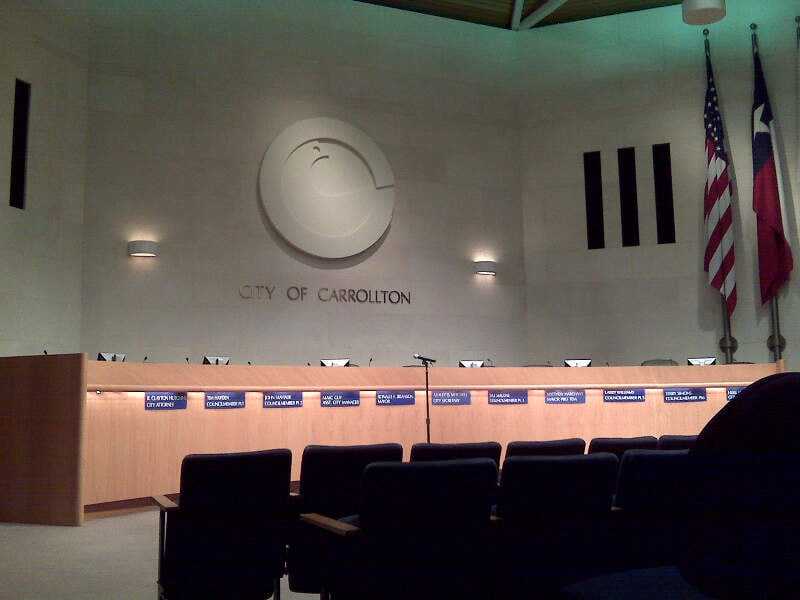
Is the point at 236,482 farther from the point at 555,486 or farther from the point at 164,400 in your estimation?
the point at 164,400

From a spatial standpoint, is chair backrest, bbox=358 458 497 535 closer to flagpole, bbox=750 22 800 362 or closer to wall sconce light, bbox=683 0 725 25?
wall sconce light, bbox=683 0 725 25

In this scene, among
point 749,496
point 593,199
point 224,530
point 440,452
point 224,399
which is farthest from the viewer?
point 593,199

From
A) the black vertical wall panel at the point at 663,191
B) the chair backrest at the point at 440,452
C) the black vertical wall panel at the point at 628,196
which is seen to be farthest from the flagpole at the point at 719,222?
the chair backrest at the point at 440,452

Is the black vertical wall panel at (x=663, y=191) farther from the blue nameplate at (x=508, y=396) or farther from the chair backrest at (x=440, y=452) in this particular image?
the chair backrest at (x=440, y=452)

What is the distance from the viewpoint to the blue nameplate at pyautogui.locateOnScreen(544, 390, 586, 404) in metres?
8.64

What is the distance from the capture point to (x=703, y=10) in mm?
9594

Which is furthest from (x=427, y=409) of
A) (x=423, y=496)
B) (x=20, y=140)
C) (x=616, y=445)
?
(x=20, y=140)

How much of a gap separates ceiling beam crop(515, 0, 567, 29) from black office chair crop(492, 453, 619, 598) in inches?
370

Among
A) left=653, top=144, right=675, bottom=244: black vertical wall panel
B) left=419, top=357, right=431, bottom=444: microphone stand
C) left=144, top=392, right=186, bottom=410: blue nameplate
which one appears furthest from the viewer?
left=653, top=144, right=675, bottom=244: black vertical wall panel

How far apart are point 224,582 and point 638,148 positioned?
395 inches

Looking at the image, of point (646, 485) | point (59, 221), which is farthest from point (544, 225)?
point (646, 485)

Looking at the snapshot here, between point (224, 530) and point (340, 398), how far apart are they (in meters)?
4.74

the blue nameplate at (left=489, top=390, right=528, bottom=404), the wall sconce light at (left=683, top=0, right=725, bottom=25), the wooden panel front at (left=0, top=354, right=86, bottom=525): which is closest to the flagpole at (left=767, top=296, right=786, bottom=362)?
the wall sconce light at (left=683, top=0, right=725, bottom=25)

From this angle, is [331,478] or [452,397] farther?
[452,397]
